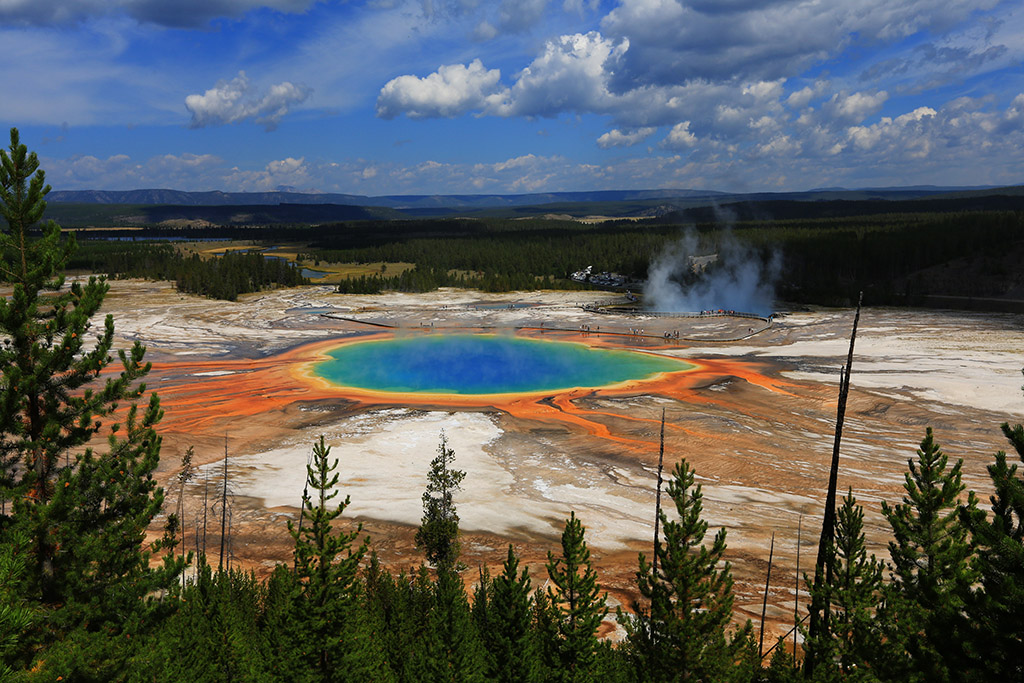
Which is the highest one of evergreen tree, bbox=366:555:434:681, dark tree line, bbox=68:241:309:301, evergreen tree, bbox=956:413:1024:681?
dark tree line, bbox=68:241:309:301

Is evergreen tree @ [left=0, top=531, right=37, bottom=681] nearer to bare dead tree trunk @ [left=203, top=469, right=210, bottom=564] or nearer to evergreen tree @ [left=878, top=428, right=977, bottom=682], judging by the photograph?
evergreen tree @ [left=878, top=428, right=977, bottom=682]

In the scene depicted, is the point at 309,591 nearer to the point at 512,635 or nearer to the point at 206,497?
the point at 512,635

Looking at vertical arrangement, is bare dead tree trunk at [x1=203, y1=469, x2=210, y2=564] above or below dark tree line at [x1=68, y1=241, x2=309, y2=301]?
below

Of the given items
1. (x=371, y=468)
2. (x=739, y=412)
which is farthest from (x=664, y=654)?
(x=739, y=412)

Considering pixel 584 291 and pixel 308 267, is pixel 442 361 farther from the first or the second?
pixel 308 267

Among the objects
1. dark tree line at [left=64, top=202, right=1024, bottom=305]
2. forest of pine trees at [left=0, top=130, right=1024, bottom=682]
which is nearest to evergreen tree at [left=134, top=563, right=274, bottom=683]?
forest of pine trees at [left=0, top=130, right=1024, bottom=682]

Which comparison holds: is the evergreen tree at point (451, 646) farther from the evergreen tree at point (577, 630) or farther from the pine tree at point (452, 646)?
the evergreen tree at point (577, 630)

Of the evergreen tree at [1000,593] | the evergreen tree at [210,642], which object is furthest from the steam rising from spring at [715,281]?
the evergreen tree at [1000,593]
